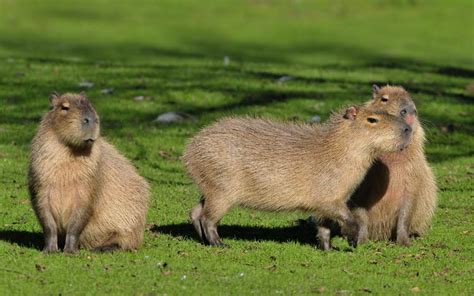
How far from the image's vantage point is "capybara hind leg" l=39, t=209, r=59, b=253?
7586 millimetres

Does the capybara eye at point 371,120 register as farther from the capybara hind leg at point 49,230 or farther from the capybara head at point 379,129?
the capybara hind leg at point 49,230

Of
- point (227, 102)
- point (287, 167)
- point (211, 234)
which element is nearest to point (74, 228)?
Result: point (211, 234)

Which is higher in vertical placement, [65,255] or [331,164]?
[331,164]

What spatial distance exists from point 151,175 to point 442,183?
3.27m

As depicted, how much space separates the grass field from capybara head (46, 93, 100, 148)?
0.86 m

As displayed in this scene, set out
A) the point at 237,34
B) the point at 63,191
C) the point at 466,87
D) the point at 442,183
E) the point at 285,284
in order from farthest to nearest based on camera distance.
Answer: the point at 237,34 < the point at 466,87 < the point at 442,183 < the point at 63,191 < the point at 285,284

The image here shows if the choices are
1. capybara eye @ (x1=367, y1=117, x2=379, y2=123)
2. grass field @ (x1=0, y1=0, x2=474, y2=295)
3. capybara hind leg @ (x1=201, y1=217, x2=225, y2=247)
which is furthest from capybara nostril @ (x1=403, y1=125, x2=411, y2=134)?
capybara hind leg @ (x1=201, y1=217, x2=225, y2=247)

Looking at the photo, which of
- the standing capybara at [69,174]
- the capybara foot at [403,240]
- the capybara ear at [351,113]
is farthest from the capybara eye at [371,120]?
the standing capybara at [69,174]

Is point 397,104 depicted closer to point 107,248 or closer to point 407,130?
point 407,130

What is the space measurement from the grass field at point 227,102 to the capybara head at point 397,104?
1.10 m

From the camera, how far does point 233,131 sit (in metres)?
8.55

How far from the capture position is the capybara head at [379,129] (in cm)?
817

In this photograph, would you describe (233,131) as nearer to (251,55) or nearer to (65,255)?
(65,255)

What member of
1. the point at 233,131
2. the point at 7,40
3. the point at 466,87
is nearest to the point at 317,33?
the point at 7,40
